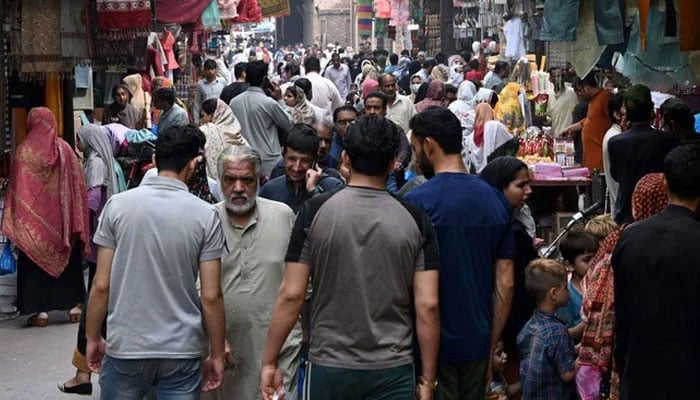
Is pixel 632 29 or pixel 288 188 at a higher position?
pixel 632 29

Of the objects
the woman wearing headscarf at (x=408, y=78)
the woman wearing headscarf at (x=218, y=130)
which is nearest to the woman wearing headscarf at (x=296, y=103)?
the woman wearing headscarf at (x=218, y=130)

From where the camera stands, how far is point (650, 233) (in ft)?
16.3

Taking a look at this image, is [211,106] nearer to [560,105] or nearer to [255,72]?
[255,72]

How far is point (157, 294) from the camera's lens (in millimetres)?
5324

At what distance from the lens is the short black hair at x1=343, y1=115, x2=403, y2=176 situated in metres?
4.89

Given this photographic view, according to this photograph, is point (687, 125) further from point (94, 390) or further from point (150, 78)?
point (150, 78)

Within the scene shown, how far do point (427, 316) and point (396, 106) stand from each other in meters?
8.59

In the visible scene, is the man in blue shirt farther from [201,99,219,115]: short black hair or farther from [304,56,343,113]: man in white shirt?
[304,56,343,113]: man in white shirt

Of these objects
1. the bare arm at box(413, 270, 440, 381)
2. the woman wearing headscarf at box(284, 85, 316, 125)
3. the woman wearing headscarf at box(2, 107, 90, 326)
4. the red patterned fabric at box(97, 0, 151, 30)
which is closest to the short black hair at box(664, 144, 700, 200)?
the bare arm at box(413, 270, 440, 381)

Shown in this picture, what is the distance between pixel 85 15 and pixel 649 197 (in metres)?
5.99

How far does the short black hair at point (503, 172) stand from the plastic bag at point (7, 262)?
515 centimetres

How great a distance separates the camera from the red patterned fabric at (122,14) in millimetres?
10617

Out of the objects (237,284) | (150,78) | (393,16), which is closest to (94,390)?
(237,284)

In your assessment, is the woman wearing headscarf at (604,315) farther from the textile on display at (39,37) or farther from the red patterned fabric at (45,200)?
the textile on display at (39,37)
